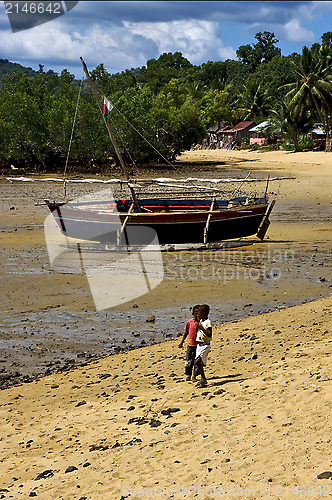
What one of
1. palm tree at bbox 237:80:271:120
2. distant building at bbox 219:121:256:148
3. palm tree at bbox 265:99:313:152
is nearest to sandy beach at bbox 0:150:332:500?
palm tree at bbox 265:99:313:152

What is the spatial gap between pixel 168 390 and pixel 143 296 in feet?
22.1

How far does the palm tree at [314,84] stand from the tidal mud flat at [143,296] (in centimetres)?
3102

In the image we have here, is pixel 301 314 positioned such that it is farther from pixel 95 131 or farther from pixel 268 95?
pixel 268 95

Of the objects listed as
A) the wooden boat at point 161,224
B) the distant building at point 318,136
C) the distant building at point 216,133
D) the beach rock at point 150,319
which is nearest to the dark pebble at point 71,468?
the beach rock at point 150,319

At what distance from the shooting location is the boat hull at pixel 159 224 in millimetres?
21375

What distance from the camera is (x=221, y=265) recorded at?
60.8ft

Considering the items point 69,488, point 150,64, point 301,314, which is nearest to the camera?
point 69,488

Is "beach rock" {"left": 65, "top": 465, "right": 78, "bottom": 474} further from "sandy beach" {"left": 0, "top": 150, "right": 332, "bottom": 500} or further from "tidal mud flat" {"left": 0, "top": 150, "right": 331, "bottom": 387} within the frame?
"tidal mud flat" {"left": 0, "top": 150, "right": 331, "bottom": 387}

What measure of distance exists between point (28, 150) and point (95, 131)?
5.25 meters

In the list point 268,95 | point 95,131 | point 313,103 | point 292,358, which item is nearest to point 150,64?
point 268,95

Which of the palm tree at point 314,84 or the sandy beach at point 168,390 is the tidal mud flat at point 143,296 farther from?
the palm tree at point 314,84

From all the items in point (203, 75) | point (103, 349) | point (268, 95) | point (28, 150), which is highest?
point (203, 75)

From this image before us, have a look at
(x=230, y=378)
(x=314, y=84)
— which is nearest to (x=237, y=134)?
(x=314, y=84)

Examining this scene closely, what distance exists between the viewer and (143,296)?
49.3 ft
